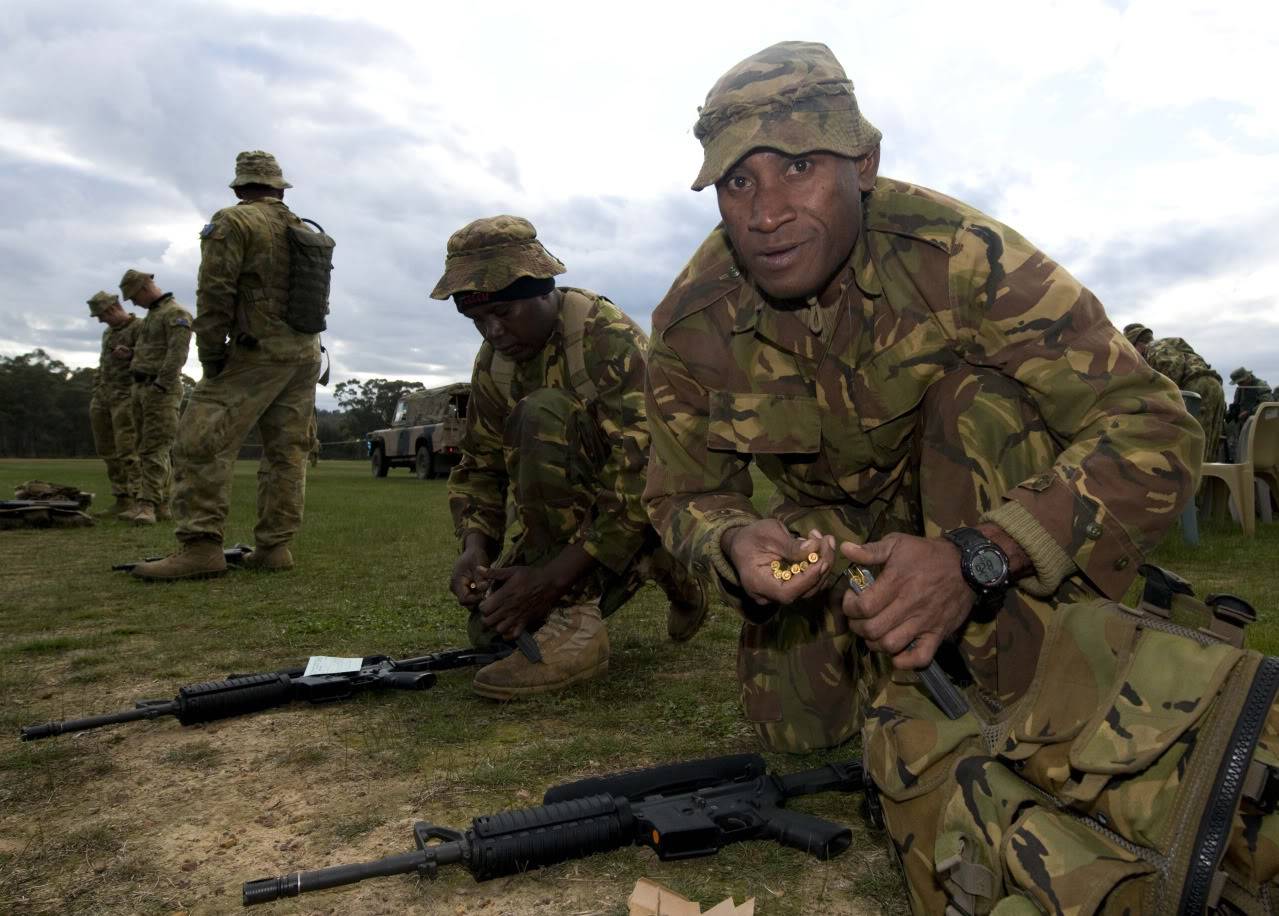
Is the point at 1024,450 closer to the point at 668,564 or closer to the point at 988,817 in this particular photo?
the point at 988,817

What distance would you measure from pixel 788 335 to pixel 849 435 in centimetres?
31

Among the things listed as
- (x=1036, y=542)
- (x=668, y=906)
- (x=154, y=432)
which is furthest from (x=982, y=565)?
(x=154, y=432)

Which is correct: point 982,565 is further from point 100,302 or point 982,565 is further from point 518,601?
point 100,302

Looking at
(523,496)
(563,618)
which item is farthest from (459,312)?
(563,618)

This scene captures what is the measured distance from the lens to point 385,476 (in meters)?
26.2

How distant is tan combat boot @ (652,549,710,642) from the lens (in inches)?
143

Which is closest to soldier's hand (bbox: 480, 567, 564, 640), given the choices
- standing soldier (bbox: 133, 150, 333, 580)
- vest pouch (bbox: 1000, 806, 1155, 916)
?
vest pouch (bbox: 1000, 806, 1155, 916)

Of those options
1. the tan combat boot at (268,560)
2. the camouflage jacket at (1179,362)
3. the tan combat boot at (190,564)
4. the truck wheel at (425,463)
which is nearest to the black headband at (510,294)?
the tan combat boot at (190,564)

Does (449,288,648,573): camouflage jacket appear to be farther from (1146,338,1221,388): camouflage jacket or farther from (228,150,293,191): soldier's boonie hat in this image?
(1146,338,1221,388): camouflage jacket

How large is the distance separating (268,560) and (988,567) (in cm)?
545

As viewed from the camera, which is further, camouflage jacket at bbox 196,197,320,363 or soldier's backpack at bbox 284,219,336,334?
soldier's backpack at bbox 284,219,336,334

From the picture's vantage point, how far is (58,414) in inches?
2359

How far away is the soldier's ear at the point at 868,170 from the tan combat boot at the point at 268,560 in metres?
5.08

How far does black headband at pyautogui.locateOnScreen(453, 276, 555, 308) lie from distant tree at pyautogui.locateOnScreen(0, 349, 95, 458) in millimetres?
62359
